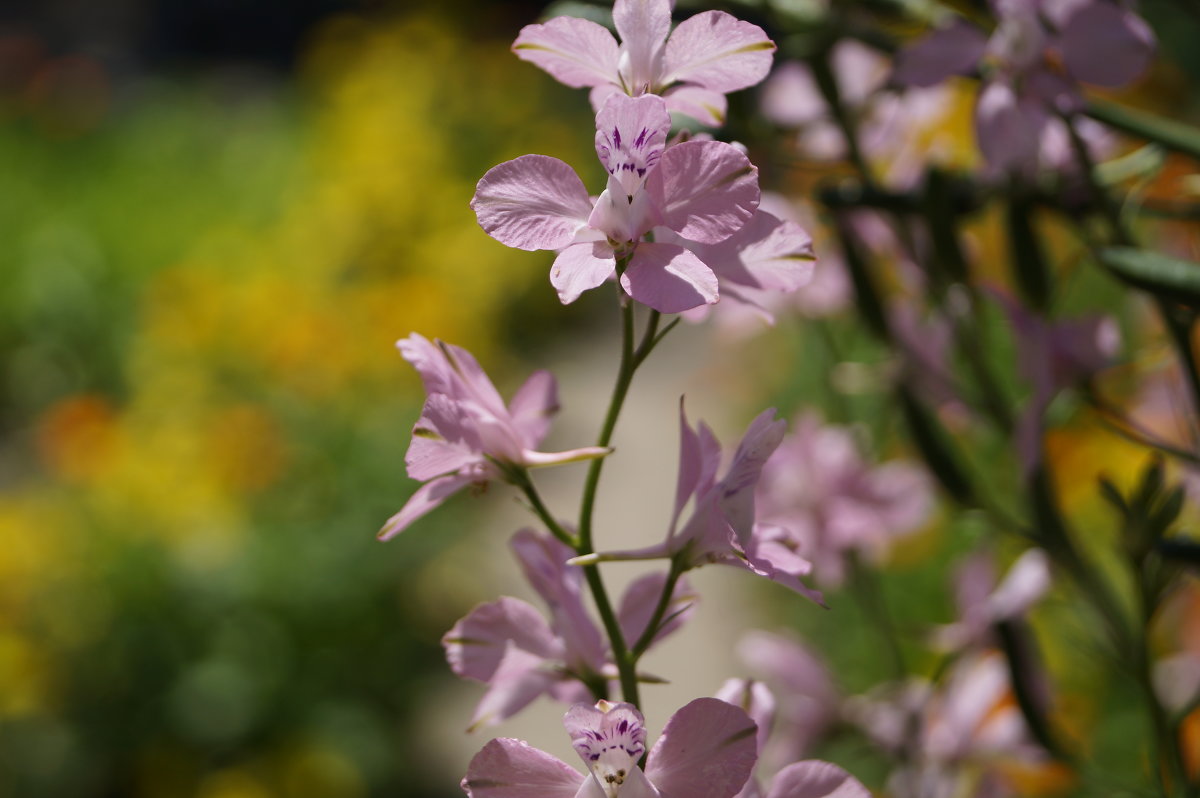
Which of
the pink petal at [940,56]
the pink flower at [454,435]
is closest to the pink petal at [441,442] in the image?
the pink flower at [454,435]

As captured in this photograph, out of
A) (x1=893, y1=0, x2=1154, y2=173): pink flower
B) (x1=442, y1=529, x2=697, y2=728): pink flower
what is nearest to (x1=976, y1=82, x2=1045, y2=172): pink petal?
(x1=893, y1=0, x2=1154, y2=173): pink flower

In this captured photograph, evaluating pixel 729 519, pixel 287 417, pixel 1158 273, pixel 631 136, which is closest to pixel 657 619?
pixel 729 519

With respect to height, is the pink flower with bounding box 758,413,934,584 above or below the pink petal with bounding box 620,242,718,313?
below

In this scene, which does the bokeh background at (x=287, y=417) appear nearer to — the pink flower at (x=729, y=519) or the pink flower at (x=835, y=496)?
the pink flower at (x=835, y=496)

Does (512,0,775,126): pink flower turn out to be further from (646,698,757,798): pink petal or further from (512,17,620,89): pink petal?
(646,698,757,798): pink petal

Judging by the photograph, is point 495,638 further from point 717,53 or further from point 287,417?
point 287,417

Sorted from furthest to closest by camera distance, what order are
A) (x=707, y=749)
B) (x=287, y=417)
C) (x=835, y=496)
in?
1. (x=287, y=417)
2. (x=835, y=496)
3. (x=707, y=749)

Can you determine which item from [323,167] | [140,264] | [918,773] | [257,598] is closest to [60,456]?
[257,598]

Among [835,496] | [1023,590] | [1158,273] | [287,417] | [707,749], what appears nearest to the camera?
[707,749]
